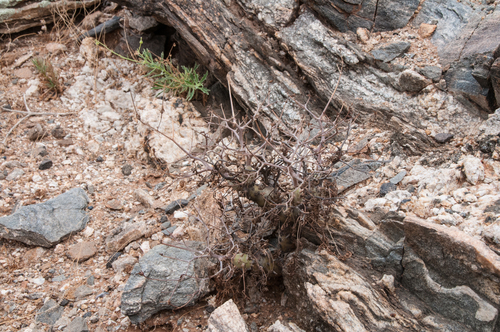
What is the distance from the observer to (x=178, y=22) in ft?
13.9

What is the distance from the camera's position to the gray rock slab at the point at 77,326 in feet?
8.38

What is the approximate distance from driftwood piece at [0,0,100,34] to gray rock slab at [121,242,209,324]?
429cm

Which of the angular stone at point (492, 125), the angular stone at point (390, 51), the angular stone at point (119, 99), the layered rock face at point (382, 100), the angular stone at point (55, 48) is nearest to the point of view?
the layered rock face at point (382, 100)

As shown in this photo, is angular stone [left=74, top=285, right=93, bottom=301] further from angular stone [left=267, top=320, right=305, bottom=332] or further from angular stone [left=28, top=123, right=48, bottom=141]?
angular stone [left=28, top=123, right=48, bottom=141]

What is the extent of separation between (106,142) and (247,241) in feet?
8.61

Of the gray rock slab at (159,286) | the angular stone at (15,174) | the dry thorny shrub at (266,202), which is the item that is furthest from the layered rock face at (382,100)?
the angular stone at (15,174)

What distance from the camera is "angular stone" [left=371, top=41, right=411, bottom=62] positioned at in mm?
3414

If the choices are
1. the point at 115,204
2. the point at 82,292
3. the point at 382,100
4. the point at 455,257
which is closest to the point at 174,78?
the point at 115,204

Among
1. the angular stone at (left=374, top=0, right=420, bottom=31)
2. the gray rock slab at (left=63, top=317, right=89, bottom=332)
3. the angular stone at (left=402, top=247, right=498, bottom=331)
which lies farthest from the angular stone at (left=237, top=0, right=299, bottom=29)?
the gray rock slab at (left=63, top=317, right=89, bottom=332)

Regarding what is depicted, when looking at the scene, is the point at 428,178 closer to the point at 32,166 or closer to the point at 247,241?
the point at 247,241

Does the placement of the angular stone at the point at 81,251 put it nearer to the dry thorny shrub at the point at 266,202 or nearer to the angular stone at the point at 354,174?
the dry thorny shrub at the point at 266,202

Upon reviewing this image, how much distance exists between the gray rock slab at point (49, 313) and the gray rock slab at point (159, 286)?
0.58m

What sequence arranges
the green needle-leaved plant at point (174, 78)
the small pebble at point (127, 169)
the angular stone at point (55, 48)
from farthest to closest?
the angular stone at point (55, 48)
the green needle-leaved plant at point (174, 78)
the small pebble at point (127, 169)

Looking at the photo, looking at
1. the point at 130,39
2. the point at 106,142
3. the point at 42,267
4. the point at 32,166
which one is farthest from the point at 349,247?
the point at 130,39
